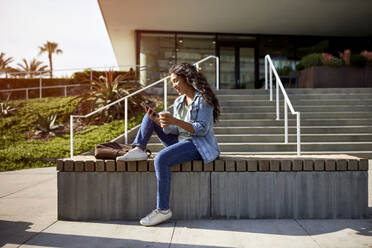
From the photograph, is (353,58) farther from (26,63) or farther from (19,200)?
(26,63)

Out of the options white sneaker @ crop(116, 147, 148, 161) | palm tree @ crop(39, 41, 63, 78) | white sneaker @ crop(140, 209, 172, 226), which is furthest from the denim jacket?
palm tree @ crop(39, 41, 63, 78)

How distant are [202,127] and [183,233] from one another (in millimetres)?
847

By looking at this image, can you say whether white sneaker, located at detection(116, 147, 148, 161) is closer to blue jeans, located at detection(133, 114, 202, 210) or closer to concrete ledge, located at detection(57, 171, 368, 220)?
blue jeans, located at detection(133, 114, 202, 210)

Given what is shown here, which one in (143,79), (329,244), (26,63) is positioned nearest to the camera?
(329,244)

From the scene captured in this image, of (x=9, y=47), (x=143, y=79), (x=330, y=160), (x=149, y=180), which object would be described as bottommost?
(x=149, y=180)

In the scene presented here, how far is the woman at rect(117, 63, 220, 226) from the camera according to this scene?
2713 millimetres

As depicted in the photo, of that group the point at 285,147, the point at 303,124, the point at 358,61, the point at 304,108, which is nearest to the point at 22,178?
the point at 285,147

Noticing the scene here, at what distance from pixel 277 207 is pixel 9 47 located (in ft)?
84.3

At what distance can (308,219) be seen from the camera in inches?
113

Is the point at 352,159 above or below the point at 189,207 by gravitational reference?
above

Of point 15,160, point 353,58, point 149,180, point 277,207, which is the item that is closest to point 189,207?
point 149,180

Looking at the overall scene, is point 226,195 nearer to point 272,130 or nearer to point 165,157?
point 165,157

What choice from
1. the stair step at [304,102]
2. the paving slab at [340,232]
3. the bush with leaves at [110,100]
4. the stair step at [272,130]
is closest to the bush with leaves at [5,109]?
the bush with leaves at [110,100]

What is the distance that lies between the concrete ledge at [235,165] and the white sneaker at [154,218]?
38 cm
